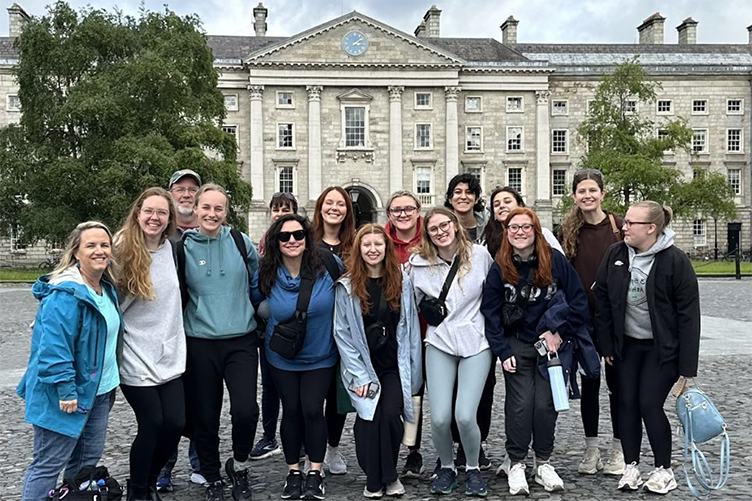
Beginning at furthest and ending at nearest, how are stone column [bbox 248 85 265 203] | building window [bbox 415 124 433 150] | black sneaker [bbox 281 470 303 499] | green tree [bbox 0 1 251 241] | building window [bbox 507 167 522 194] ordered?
building window [bbox 507 167 522 194]
building window [bbox 415 124 433 150]
stone column [bbox 248 85 265 203]
green tree [bbox 0 1 251 241]
black sneaker [bbox 281 470 303 499]

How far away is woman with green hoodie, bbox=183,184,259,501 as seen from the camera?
532 centimetres

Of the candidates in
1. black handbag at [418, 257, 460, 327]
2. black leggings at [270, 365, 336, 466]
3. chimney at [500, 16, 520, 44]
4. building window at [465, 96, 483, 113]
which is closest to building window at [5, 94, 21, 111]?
building window at [465, 96, 483, 113]

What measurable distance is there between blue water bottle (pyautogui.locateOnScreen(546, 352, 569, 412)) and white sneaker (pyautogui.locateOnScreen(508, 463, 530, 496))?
526 mm

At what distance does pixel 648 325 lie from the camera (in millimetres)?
5473

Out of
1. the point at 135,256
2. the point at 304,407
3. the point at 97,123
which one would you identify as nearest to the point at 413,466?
the point at 304,407

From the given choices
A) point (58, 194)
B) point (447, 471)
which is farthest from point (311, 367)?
point (58, 194)

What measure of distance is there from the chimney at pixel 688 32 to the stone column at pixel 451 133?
2512 cm

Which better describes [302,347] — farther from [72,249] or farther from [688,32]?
[688,32]

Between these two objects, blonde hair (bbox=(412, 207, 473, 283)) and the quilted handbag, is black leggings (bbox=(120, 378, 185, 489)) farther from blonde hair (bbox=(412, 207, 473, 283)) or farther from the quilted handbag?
the quilted handbag

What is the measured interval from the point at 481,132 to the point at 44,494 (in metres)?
54.9

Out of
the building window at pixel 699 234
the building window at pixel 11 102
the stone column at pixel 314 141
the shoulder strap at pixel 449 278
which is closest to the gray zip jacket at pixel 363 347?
the shoulder strap at pixel 449 278

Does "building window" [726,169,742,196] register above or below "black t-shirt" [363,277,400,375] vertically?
above

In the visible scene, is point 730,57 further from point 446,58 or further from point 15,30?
point 15,30

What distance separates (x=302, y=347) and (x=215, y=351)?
607mm
